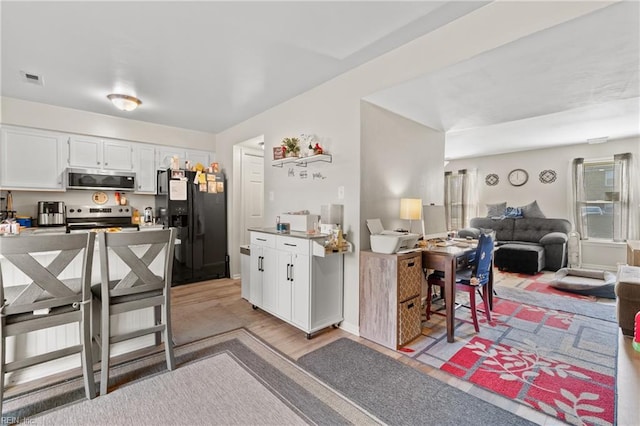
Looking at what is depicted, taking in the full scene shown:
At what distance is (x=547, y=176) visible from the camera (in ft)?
19.8

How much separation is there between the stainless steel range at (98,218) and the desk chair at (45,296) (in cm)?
245

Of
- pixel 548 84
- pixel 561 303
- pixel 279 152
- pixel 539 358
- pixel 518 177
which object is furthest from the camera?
pixel 518 177

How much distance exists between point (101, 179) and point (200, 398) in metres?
3.70

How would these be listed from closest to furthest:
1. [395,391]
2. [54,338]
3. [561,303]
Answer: [395,391] → [54,338] → [561,303]

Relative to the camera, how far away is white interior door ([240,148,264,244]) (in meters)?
4.97

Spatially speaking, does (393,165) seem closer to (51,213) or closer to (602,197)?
(51,213)

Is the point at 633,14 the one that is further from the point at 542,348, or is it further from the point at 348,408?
the point at 348,408

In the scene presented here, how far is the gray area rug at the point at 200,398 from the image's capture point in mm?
1688

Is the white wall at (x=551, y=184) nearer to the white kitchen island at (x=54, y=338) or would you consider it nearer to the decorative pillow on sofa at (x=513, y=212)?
the decorative pillow on sofa at (x=513, y=212)

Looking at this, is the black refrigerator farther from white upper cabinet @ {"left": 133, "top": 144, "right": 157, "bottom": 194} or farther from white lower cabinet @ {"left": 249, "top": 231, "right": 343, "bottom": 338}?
white lower cabinet @ {"left": 249, "top": 231, "right": 343, "bottom": 338}

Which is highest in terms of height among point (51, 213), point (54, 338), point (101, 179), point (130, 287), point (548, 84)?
point (548, 84)

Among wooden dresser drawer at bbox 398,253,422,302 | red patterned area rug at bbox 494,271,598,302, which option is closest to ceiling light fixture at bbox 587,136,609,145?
red patterned area rug at bbox 494,271,598,302

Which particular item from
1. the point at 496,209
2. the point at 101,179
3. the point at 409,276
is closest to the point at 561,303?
the point at 409,276

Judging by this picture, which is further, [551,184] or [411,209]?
[551,184]
